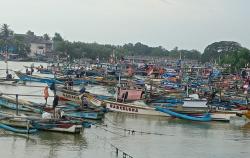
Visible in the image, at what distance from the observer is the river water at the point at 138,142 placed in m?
23.1

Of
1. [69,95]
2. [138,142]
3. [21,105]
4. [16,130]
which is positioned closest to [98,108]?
A: [21,105]

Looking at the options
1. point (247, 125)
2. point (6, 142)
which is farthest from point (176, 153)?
point (247, 125)

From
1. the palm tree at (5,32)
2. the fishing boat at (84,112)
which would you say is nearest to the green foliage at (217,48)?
the palm tree at (5,32)

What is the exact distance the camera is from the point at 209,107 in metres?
36.5

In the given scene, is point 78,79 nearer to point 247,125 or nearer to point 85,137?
point 247,125

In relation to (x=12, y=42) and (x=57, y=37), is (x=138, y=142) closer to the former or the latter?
(x=12, y=42)

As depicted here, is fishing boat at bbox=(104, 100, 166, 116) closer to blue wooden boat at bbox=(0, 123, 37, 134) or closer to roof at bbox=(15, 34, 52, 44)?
blue wooden boat at bbox=(0, 123, 37, 134)

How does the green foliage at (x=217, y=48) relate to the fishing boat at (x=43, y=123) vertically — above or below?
above

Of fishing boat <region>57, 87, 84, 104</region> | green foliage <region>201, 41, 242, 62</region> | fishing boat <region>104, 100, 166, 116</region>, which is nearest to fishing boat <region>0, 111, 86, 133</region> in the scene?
fishing boat <region>104, 100, 166, 116</region>

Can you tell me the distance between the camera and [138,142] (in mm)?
26078

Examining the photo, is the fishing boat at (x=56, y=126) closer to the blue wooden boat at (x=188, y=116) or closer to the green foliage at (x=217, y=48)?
the blue wooden boat at (x=188, y=116)

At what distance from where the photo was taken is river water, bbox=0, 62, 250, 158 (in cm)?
2309

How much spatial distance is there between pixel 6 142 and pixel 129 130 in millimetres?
6945

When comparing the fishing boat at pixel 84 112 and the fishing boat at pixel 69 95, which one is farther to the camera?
the fishing boat at pixel 69 95
